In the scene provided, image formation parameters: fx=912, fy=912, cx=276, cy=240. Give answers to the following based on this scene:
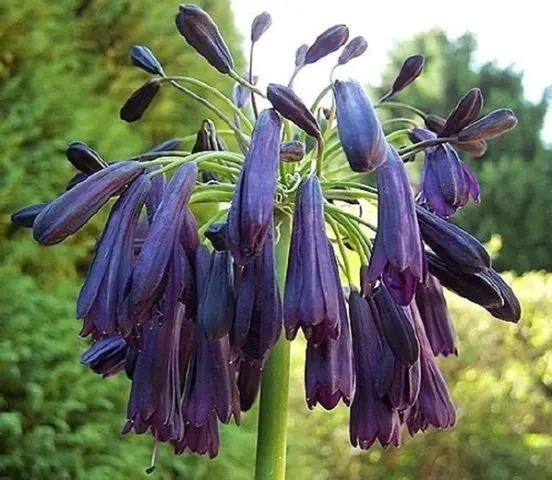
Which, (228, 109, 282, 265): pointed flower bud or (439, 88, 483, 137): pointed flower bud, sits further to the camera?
(439, 88, 483, 137): pointed flower bud

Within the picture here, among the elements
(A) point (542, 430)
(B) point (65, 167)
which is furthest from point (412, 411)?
(A) point (542, 430)

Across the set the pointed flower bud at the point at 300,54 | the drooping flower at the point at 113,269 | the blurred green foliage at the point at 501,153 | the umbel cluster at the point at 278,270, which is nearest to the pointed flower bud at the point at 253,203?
the umbel cluster at the point at 278,270

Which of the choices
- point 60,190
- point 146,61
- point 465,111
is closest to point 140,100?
point 146,61

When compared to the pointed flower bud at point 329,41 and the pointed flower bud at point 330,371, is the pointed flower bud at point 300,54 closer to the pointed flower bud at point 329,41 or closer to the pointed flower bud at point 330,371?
the pointed flower bud at point 329,41

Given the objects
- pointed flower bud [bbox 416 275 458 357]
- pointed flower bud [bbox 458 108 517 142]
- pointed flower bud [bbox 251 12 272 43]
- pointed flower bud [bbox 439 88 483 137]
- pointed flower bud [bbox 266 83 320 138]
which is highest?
pointed flower bud [bbox 251 12 272 43]

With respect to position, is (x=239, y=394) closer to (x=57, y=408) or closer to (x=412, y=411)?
(x=412, y=411)

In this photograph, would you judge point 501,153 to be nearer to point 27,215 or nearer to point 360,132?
point 27,215

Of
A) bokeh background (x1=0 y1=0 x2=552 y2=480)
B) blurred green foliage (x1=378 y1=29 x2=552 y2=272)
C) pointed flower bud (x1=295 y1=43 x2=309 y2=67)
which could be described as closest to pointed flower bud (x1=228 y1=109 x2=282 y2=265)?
pointed flower bud (x1=295 y1=43 x2=309 y2=67)

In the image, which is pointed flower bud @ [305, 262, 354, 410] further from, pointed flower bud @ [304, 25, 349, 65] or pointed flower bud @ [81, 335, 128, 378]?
pointed flower bud @ [304, 25, 349, 65]
